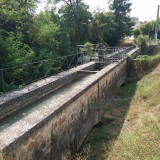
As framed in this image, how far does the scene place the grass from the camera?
4020mm

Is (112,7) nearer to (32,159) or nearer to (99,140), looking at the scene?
(99,140)

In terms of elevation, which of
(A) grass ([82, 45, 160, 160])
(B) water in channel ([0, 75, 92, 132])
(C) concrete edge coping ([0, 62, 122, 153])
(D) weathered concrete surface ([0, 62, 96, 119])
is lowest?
(A) grass ([82, 45, 160, 160])

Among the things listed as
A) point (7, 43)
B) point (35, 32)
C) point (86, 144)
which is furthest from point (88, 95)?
point (35, 32)

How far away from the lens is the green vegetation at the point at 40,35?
876 cm

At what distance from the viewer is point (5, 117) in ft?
15.1

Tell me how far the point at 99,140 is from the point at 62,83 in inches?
121

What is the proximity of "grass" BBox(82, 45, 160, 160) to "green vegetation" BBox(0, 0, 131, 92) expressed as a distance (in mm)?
3474

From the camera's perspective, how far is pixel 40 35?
12609 millimetres

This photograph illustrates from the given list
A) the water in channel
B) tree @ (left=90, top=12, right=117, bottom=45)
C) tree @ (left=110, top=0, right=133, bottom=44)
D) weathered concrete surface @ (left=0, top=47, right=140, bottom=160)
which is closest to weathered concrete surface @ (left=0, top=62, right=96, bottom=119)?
the water in channel

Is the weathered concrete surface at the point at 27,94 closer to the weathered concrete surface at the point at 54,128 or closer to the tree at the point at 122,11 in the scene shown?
the weathered concrete surface at the point at 54,128

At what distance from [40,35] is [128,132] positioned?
10036mm

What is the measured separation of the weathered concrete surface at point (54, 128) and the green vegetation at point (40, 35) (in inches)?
103

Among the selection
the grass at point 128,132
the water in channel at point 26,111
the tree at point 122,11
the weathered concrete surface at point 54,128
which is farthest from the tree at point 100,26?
the weathered concrete surface at point 54,128

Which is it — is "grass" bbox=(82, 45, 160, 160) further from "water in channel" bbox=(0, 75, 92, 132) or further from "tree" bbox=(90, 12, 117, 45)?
"tree" bbox=(90, 12, 117, 45)
